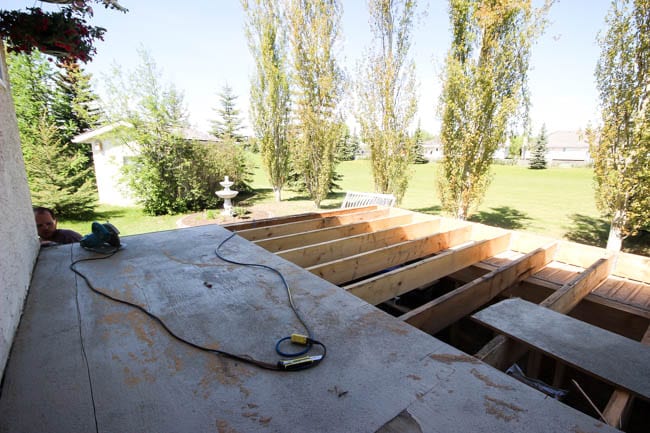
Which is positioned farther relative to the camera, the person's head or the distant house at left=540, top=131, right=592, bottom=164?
the distant house at left=540, top=131, right=592, bottom=164

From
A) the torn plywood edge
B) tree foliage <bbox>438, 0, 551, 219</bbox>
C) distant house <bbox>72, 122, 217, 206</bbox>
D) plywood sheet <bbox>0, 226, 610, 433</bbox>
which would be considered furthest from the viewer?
distant house <bbox>72, 122, 217, 206</bbox>

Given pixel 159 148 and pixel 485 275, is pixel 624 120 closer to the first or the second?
pixel 485 275

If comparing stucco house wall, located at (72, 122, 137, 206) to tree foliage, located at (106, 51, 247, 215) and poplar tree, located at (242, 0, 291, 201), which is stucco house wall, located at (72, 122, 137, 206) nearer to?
tree foliage, located at (106, 51, 247, 215)

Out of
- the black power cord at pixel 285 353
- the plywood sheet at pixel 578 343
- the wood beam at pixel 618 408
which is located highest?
the black power cord at pixel 285 353

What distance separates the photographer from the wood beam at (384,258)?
2.58m

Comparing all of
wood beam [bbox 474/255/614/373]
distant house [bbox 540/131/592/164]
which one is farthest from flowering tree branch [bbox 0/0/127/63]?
distant house [bbox 540/131/592/164]

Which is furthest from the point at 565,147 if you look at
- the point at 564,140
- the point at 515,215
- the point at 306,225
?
the point at 306,225

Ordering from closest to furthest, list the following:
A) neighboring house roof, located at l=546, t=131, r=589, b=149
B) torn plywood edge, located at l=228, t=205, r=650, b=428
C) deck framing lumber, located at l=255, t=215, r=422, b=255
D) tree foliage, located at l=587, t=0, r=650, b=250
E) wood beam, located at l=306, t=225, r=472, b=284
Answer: torn plywood edge, located at l=228, t=205, r=650, b=428 < wood beam, located at l=306, t=225, r=472, b=284 < deck framing lumber, located at l=255, t=215, r=422, b=255 < tree foliage, located at l=587, t=0, r=650, b=250 < neighboring house roof, located at l=546, t=131, r=589, b=149

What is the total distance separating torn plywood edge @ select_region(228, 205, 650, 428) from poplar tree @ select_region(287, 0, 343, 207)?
22.3ft

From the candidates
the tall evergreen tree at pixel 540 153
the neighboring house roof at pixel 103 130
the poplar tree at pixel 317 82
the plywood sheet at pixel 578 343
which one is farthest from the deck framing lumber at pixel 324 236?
the tall evergreen tree at pixel 540 153

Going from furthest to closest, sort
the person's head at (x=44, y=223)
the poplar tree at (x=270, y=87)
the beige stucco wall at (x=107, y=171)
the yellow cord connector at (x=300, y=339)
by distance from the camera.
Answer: the beige stucco wall at (x=107, y=171) < the poplar tree at (x=270, y=87) < the person's head at (x=44, y=223) < the yellow cord connector at (x=300, y=339)

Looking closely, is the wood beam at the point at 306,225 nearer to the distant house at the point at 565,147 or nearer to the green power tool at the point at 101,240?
the green power tool at the point at 101,240

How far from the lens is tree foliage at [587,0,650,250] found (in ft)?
16.2

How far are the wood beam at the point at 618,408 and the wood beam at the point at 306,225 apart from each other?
3188 mm
